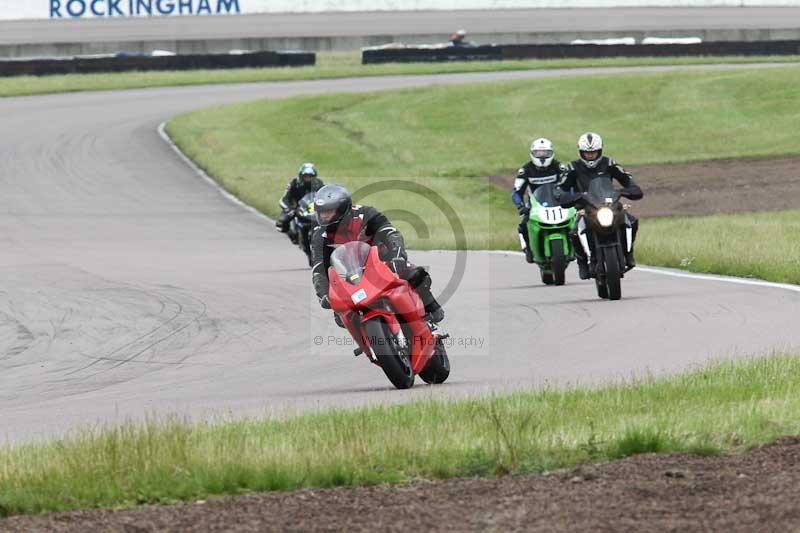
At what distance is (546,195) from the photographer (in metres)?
17.5

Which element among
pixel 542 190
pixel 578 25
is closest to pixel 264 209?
pixel 542 190

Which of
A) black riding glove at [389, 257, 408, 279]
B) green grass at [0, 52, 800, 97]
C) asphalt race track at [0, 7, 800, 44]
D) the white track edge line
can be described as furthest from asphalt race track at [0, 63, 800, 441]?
Result: asphalt race track at [0, 7, 800, 44]

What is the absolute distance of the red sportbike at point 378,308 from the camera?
10148mm

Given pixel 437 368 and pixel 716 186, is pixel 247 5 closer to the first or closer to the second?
pixel 716 186

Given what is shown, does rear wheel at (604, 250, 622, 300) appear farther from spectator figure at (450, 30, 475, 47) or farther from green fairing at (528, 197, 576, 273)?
spectator figure at (450, 30, 475, 47)

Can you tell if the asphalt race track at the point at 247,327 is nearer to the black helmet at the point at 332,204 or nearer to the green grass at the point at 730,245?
the green grass at the point at 730,245

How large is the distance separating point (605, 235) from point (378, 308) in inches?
225

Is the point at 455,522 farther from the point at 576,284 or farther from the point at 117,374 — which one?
the point at 576,284

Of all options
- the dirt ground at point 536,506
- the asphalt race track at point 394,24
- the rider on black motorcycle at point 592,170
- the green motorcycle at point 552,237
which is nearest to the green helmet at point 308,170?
the green motorcycle at point 552,237

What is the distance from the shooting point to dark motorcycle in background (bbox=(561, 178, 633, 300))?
1534 centimetres

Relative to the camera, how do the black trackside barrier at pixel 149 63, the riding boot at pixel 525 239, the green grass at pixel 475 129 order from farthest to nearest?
the black trackside barrier at pixel 149 63
the green grass at pixel 475 129
the riding boot at pixel 525 239

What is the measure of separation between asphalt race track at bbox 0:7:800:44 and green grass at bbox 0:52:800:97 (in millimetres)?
3775

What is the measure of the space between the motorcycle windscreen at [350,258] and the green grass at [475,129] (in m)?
19.8

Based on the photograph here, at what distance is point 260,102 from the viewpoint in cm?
4491
